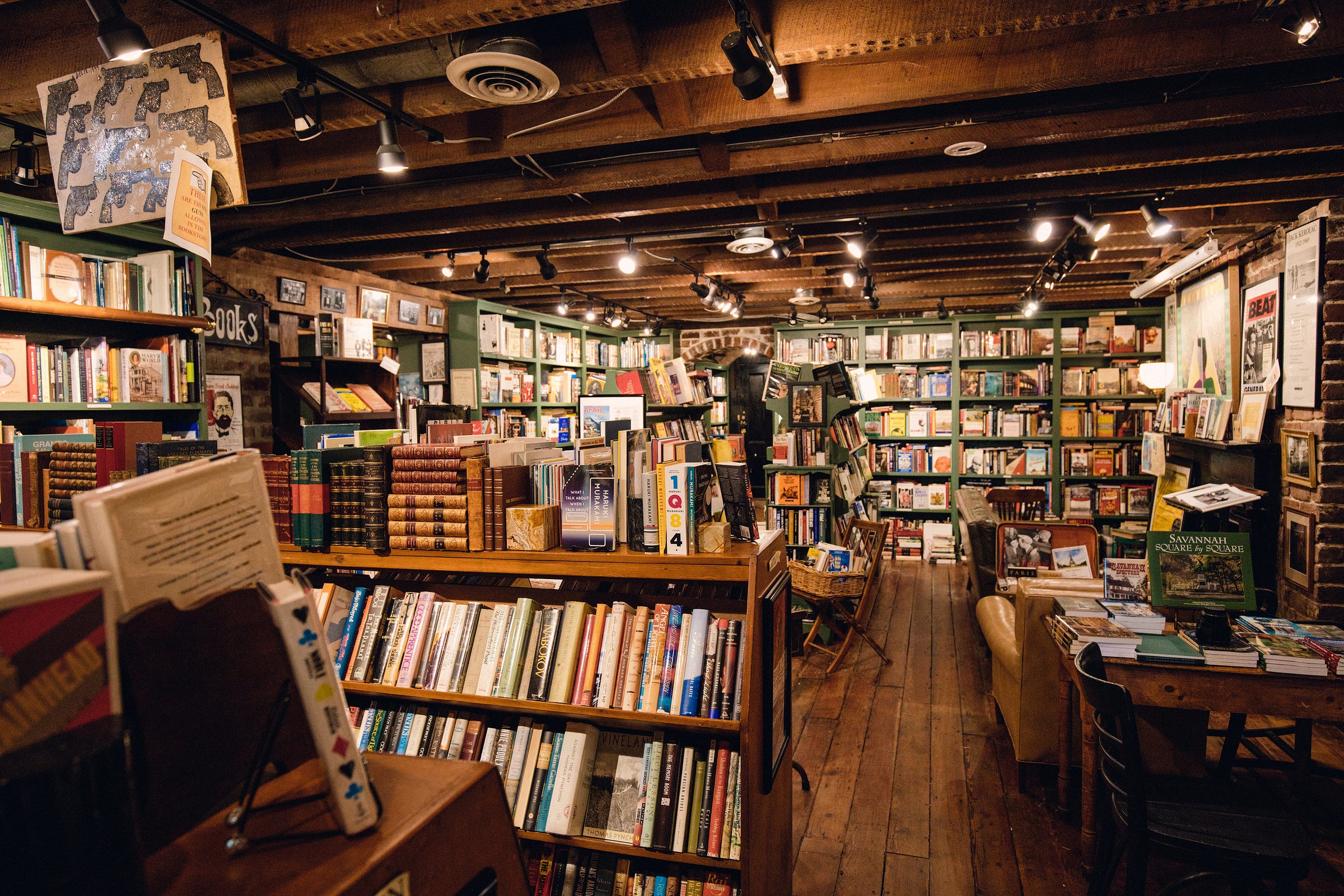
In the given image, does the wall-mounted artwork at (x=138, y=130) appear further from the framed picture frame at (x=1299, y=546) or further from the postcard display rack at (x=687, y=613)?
the framed picture frame at (x=1299, y=546)

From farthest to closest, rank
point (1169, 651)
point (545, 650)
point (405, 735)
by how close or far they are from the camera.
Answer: point (1169, 651), point (405, 735), point (545, 650)

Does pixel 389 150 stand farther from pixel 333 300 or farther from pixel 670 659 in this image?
pixel 333 300

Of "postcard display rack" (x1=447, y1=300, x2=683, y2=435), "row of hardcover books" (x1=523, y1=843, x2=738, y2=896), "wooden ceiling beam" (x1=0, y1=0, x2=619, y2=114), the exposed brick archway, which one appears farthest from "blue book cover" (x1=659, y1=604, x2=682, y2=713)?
the exposed brick archway

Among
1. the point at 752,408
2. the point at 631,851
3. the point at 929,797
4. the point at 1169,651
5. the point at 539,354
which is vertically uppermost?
the point at 539,354

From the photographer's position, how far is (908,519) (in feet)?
25.2

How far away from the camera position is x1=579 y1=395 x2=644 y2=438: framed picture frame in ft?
15.4

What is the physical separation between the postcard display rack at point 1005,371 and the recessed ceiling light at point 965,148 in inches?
157

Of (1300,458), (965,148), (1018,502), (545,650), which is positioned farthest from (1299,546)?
(545,650)

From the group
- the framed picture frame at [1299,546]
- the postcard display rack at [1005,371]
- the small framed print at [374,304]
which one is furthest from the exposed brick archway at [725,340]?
the framed picture frame at [1299,546]

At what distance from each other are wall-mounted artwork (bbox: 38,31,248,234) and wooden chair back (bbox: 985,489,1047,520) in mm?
5658

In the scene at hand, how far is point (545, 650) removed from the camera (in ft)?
6.40

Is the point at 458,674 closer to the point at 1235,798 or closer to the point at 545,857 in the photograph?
the point at 545,857

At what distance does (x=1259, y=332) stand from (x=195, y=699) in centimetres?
552

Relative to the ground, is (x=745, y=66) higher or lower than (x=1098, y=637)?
higher
